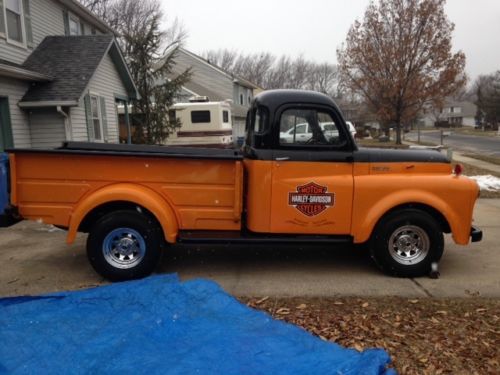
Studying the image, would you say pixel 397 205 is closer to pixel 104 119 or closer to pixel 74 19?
pixel 104 119

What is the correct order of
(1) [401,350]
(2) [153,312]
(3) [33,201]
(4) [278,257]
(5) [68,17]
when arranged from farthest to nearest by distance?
(5) [68,17], (4) [278,257], (3) [33,201], (2) [153,312], (1) [401,350]

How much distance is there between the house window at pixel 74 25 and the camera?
17000mm

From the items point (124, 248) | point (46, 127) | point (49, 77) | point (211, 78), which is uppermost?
point (211, 78)

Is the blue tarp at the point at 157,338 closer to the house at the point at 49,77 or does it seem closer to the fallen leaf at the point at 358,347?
the fallen leaf at the point at 358,347

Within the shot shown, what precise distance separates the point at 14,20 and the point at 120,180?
10.4 meters

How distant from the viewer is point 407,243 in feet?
17.6

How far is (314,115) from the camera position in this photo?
537 centimetres

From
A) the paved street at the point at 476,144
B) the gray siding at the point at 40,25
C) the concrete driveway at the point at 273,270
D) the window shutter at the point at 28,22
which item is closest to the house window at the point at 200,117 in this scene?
the gray siding at the point at 40,25

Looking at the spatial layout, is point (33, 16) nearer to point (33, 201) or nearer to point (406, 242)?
point (33, 201)

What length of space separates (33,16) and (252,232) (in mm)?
12184

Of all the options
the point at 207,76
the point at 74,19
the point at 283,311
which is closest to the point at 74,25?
the point at 74,19

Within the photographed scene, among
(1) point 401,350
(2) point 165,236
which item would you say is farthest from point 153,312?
(1) point 401,350

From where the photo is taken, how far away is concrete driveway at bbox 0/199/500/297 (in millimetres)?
5020

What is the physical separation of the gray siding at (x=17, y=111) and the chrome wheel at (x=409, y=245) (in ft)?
34.4
